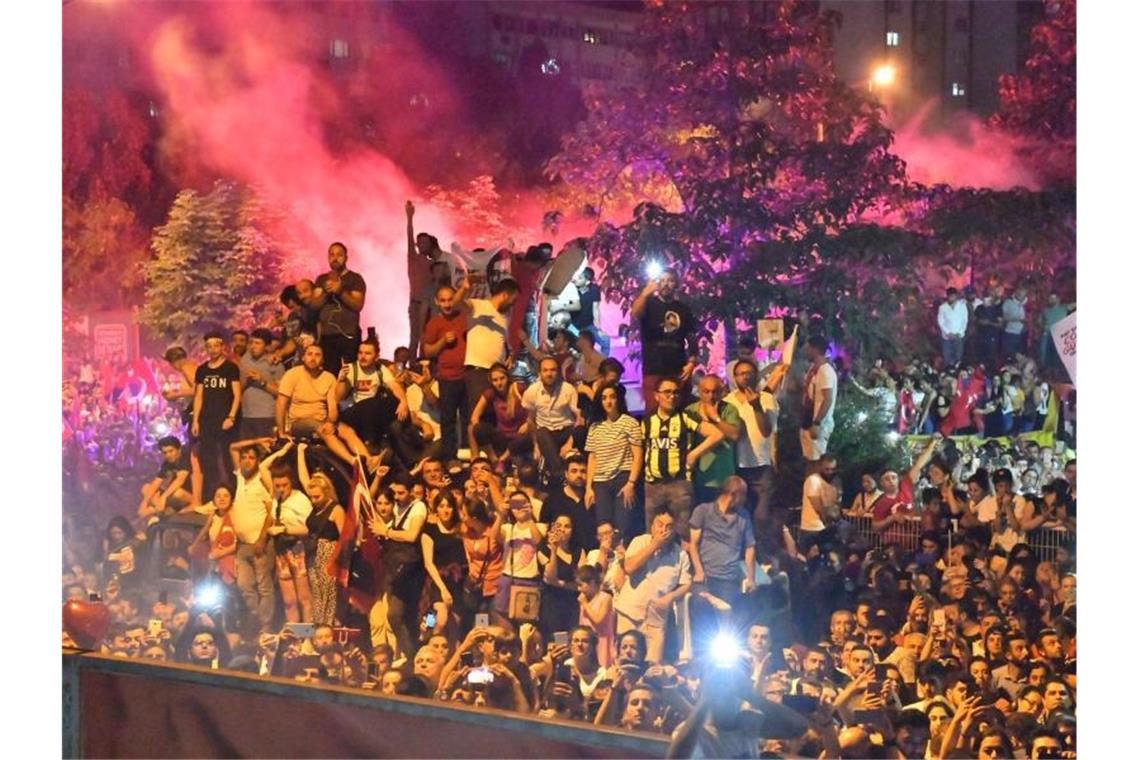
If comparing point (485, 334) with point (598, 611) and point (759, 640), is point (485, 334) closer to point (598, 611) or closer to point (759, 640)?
point (598, 611)

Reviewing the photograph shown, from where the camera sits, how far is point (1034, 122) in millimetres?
5949

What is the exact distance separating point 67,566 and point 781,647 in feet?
11.0

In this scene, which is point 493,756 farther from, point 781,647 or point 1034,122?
point 1034,122

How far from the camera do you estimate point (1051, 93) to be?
234 inches

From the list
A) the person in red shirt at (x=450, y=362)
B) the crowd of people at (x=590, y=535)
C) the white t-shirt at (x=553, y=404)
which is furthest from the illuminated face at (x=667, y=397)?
the person in red shirt at (x=450, y=362)

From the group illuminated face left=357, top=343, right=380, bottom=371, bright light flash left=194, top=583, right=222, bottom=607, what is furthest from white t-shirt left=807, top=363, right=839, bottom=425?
bright light flash left=194, top=583, right=222, bottom=607

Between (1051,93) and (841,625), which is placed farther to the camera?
(841,625)

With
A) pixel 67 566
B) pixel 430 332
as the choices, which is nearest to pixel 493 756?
pixel 430 332

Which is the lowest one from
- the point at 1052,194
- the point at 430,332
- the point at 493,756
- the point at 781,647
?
the point at 493,756

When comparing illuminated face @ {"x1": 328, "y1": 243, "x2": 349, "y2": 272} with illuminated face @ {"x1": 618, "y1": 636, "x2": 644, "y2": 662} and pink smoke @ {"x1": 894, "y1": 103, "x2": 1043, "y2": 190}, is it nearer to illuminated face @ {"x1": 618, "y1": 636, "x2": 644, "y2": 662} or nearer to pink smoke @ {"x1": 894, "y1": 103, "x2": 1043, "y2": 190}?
illuminated face @ {"x1": 618, "y1": 636, "x2": 644, "y2": 662}

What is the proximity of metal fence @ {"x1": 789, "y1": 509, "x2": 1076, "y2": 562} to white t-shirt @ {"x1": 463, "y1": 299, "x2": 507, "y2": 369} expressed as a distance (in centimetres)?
139

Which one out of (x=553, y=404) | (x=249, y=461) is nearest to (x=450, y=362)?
(x=553, y=404)

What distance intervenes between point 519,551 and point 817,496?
49.1 inches

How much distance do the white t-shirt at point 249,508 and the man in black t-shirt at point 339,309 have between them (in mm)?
642
